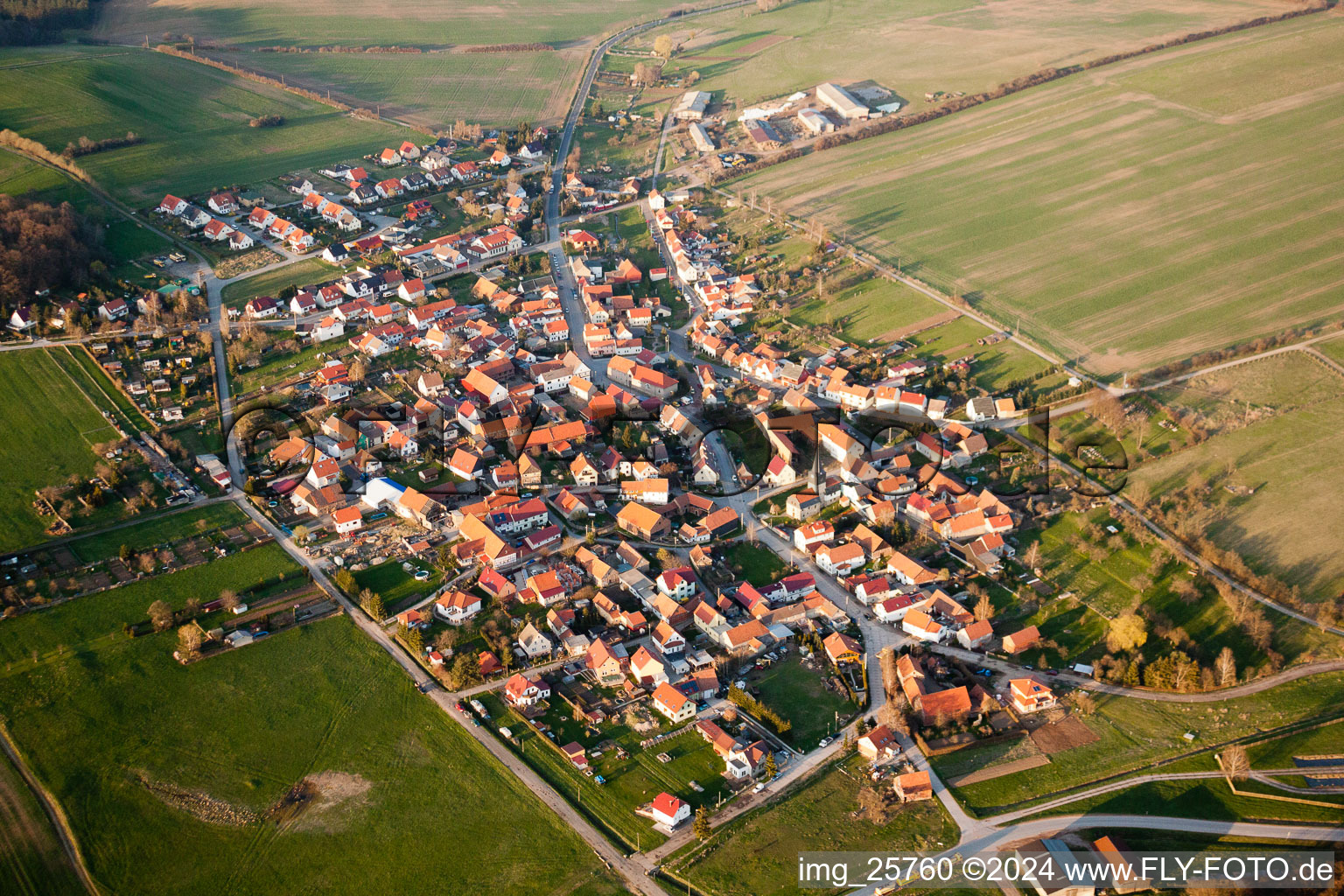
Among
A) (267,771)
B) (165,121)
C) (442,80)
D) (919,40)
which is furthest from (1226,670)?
(442,80)

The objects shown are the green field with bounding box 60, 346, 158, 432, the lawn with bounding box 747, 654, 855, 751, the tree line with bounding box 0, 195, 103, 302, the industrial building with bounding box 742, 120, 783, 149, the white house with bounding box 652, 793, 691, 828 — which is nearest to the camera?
the white house with bounding box 652, 793, 691, 828

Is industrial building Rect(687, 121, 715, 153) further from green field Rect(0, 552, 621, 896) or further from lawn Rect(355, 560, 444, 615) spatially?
green field Rect(0, 552, 621, 896)

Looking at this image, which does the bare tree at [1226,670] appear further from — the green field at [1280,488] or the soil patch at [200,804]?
the soil patch at [200,804]

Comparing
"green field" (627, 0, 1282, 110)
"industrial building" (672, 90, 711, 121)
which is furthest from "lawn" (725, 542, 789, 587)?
"green field" (627, 0, 1282, 110)

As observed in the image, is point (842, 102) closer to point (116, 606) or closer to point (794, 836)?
point (116, 606)

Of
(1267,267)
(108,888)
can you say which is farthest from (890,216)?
(108,888)
